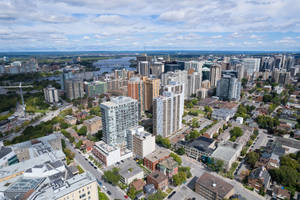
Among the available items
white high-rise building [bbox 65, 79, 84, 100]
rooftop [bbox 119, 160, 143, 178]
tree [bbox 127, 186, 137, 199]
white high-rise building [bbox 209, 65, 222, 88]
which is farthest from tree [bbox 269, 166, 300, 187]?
white high-rise building [bbox 65, 79, 84, 100]

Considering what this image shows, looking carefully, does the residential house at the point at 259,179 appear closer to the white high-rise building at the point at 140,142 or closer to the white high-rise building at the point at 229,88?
the white high-rise building at the point at 140,142

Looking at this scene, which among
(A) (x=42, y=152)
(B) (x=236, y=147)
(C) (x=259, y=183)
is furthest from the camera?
(B) (x=236, y=147)

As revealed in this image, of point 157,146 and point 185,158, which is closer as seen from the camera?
point 185,158

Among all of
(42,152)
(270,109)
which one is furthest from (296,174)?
(42,152)

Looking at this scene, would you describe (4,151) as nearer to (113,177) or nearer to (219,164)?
(113,177)

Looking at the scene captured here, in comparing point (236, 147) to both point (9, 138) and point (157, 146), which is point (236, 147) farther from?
point (9, 138)

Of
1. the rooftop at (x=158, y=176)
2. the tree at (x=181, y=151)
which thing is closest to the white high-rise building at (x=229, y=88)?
the tree at (x=181, y=151)

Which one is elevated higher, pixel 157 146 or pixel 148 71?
pixel 148 71
